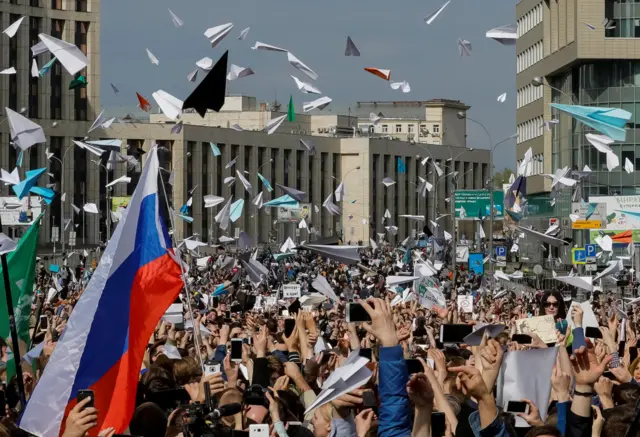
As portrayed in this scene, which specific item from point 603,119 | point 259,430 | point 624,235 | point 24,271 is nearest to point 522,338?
point 259,430

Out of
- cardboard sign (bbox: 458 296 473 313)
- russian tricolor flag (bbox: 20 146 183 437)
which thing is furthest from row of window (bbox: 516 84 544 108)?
russian tricolor flag (bbox: 20 146 183 437)

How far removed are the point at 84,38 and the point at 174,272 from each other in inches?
3753

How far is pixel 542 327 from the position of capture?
37.4ft

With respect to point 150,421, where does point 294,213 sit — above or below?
below

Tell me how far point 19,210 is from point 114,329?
5441 cm

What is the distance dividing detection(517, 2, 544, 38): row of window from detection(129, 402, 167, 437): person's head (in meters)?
70.4

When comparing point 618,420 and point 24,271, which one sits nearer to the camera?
point 618,420

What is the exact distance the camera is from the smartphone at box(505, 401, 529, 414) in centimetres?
714

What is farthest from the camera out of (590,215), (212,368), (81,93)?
(81,93)

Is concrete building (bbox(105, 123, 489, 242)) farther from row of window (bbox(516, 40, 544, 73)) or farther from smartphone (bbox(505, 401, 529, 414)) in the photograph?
smartphone (bbox(505, 401, 529, 414))

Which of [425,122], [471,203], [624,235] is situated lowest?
[624,235]

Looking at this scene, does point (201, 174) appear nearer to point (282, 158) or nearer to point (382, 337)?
point (282, 158)

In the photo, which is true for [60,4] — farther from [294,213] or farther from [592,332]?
[592,332]

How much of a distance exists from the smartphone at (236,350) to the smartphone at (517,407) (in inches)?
163
